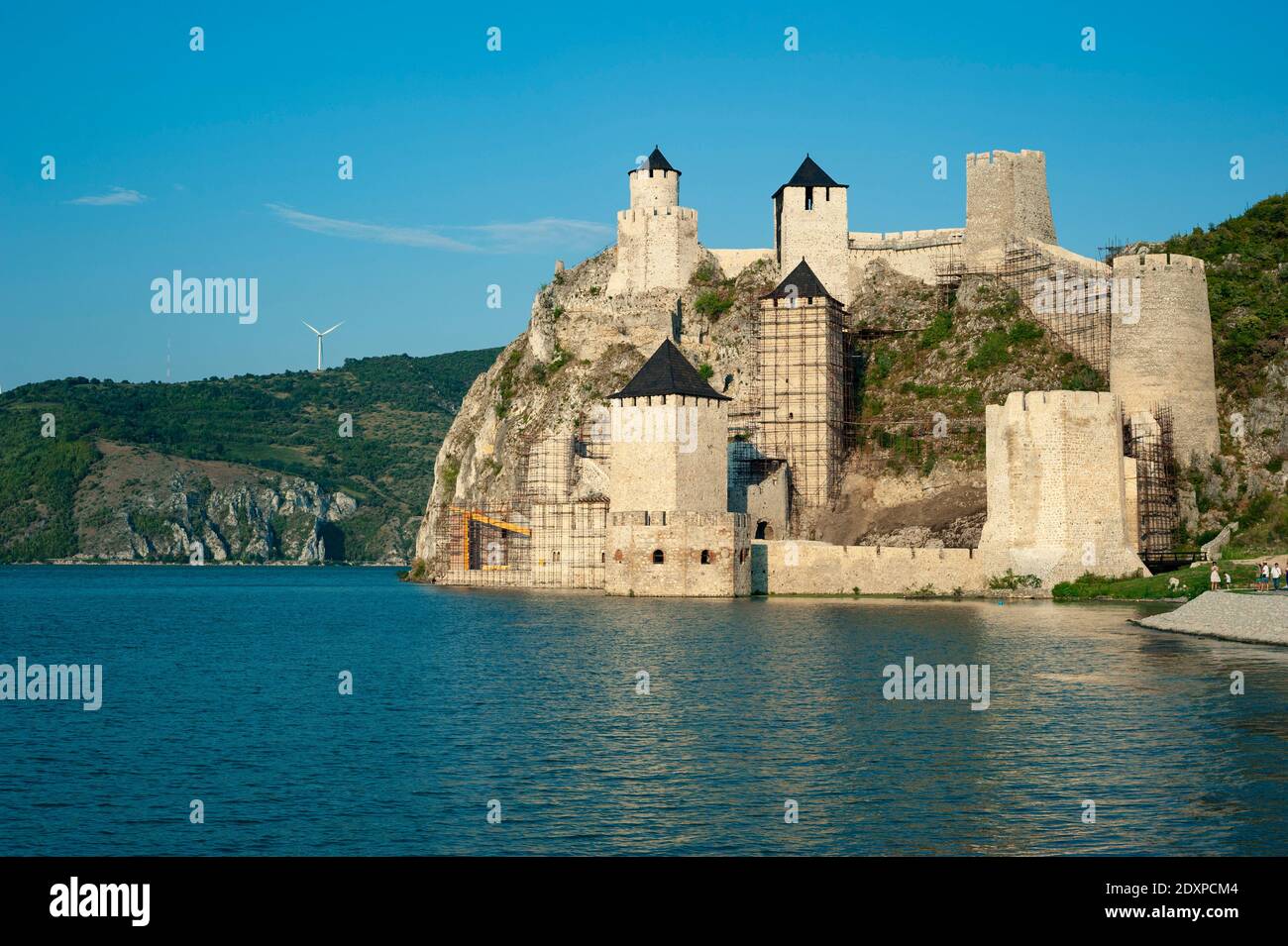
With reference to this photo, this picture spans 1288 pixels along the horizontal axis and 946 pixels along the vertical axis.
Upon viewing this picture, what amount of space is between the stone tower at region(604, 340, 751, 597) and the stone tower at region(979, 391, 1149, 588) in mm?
9150

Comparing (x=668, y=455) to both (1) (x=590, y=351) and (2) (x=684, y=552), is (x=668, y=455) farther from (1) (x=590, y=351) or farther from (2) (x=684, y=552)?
(1) (x=590, y=351)

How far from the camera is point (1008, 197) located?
2382 inches

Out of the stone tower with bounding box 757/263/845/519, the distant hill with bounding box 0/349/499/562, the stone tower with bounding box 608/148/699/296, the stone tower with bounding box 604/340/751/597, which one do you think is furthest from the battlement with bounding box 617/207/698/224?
the distant hill with bounding box 0/349/499/562

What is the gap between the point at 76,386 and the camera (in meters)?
170

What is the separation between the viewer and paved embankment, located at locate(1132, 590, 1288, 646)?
1265 inches

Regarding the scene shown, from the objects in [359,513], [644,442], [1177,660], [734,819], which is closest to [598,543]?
[644,442]

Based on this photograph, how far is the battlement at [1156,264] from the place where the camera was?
165 feet

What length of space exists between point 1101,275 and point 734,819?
143ft

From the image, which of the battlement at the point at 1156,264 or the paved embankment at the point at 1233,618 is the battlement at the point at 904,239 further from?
the paved embankment at the point at 1233,618

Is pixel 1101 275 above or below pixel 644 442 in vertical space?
above

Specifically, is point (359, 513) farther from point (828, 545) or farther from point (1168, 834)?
point (1168, 834)

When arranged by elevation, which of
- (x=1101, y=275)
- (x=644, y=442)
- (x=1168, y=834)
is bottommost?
(x=1168, y=834)

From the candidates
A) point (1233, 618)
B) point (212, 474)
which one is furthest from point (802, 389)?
point (212, 474)

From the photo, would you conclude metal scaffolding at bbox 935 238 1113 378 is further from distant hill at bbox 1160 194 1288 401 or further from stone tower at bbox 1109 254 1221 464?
distant hill at bbox 1160 194 1288 401
